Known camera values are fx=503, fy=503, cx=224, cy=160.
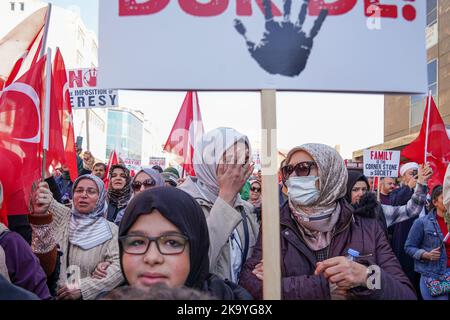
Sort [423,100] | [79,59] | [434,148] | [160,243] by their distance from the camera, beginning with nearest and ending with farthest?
[160,243] < [434,148] < [423,100] < [79,59]

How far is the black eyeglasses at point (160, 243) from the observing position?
2010 millimetres

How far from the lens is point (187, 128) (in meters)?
6.89

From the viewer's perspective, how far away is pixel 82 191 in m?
3.97

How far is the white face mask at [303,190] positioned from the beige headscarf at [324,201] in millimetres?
26

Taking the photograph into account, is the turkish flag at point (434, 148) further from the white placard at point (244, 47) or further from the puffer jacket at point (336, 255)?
the white placard at point (244, 47)

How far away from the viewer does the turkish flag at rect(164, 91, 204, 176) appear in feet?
22.4

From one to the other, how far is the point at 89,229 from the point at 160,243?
5.95ft

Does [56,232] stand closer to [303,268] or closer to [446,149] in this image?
[303,268]

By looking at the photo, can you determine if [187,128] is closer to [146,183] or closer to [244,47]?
[146,183]

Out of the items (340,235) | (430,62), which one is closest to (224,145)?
(340,235)

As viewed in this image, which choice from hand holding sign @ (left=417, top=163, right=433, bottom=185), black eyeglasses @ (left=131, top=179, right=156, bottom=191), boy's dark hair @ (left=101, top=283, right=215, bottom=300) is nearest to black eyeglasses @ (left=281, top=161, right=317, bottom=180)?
boy's dark hair @ (left=101, top=283, right=215, bottom=300)

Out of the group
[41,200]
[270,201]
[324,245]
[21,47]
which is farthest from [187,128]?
[270,201]

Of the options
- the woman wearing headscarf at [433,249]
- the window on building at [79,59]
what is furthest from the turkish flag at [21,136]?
the window on building at [79,59]

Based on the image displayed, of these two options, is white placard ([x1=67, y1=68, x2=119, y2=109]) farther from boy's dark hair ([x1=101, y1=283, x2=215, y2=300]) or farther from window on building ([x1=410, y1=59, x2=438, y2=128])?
window on building ([x1=410, y1=59, x2=438, y2=128])
